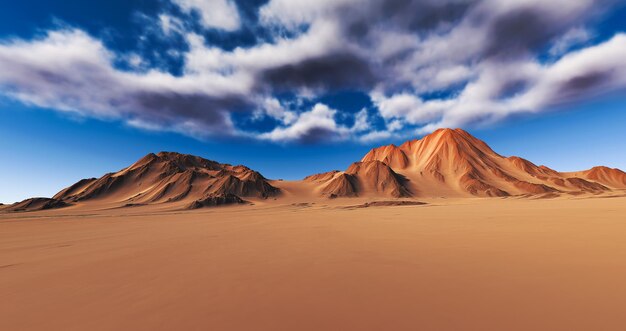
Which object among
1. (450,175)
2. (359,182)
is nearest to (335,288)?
(359,182)

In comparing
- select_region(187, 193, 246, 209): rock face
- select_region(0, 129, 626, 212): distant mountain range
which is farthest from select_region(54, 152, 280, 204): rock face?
select_region(187, 193, 246, 209): rock face

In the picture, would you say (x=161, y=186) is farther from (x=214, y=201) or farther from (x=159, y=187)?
(x=214, y=201)

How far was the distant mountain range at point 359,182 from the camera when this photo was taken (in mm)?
90688

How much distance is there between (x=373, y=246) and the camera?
26.6ft

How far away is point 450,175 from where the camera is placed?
123 metres

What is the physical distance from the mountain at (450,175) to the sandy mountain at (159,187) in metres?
31.3

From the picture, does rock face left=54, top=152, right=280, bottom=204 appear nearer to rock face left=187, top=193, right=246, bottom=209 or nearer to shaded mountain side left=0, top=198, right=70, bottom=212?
shaded mountain side left=0, top=198, right=70, bottom=212

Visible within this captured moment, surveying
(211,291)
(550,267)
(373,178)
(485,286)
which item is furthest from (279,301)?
(373,178)

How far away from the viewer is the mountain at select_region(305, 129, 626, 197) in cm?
10256

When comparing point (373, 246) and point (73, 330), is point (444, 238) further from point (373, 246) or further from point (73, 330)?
point (73, 330)

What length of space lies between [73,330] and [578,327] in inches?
236

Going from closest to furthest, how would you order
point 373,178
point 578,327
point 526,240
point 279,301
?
point 578,327 → point 279,301 → point 526,240 → point 373,178

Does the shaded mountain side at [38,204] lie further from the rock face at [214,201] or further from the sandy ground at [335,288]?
the sandy ground at [335,288]

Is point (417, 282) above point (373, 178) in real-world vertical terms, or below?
below
